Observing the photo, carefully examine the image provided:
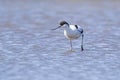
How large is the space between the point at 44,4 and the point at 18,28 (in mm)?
8670

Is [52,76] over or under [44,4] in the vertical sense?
under

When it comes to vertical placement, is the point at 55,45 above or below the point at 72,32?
below

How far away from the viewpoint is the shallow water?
9.25m

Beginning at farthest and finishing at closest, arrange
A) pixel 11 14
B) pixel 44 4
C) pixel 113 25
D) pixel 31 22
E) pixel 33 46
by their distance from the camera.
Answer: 1. pixel 44 4
2. pixel 11 14
3. pixel 31 22
4. pixel 113 25
5. pixel 33 46

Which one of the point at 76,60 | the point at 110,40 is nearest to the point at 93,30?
the point at 110,40

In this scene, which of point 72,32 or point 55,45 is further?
point 55,45

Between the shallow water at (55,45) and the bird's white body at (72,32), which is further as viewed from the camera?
the bird's white body at (72,32)

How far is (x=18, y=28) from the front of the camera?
1592cm

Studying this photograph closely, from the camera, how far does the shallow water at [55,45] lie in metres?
9.25

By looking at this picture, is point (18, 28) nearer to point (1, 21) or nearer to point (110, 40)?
point (1, 21)

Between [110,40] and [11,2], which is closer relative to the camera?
[110,40]

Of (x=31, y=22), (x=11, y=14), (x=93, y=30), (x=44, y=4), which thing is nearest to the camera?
(x=93, y=30)

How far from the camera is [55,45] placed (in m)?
12.5

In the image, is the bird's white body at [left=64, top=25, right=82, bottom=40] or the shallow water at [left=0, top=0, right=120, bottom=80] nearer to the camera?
the shallow water at [left=0, top=0, right=120, bottom=80]
